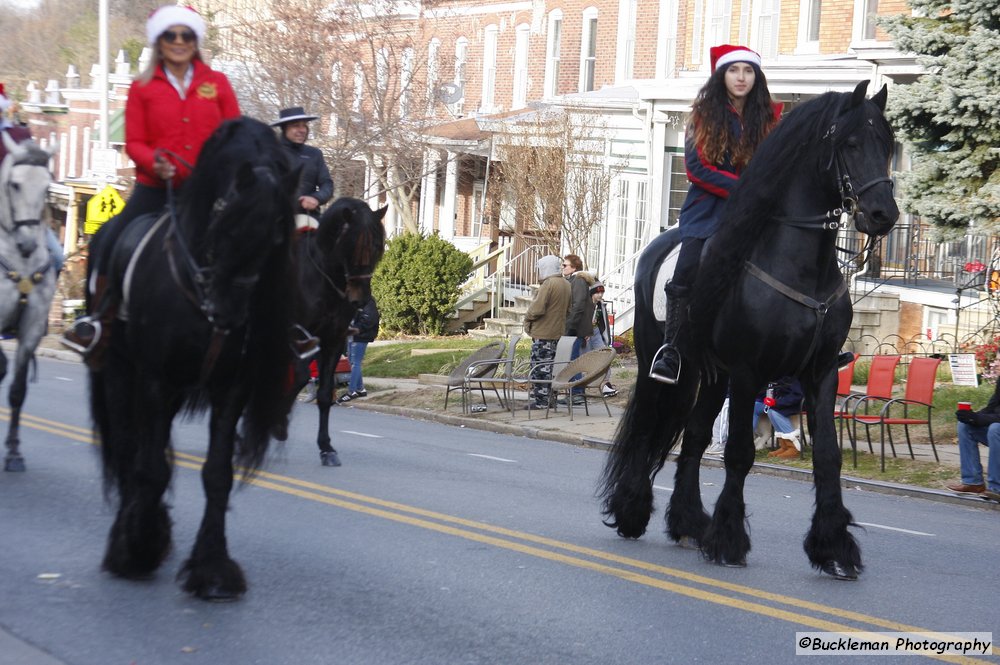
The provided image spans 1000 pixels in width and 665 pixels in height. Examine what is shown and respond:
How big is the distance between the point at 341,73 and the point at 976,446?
21480 mm

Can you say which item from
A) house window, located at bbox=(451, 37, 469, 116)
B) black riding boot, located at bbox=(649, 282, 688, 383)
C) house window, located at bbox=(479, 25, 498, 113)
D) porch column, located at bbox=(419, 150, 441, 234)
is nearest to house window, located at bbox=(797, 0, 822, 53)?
house window, located at bbox=(451, 37, 469, 116)

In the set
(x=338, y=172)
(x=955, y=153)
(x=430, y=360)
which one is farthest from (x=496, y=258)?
(x=955, y=153)

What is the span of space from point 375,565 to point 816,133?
356 centimetres

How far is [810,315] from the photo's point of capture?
307 inches

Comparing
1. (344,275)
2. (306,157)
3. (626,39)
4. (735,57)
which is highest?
(626,39)

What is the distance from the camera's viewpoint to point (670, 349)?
28.7 ft

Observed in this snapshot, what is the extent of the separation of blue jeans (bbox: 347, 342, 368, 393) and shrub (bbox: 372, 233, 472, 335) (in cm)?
948

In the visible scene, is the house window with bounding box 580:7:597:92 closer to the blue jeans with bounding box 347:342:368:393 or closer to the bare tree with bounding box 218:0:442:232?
the bare tree with bounding box 218:0:442:232

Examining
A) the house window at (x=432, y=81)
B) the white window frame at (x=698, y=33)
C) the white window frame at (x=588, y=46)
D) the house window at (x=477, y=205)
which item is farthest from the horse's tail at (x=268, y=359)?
the house window at (x=477, y=205)

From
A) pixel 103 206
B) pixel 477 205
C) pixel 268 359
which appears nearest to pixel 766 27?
pixel 477 205

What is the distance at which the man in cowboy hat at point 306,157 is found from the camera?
11.5m

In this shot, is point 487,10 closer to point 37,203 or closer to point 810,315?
point 37,203

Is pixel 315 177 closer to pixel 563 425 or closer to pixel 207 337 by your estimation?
pixel 207 337

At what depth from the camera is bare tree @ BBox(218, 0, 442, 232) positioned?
Answer: 1190 inches
